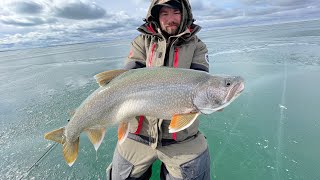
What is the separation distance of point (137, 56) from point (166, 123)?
1038mm

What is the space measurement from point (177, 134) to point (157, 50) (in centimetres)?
119

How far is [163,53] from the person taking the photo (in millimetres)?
3105

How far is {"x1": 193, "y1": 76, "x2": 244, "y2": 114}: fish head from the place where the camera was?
93.8 inches

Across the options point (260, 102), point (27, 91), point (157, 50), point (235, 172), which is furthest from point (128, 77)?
point (27, 91)

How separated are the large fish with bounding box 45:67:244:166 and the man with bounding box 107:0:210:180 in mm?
538

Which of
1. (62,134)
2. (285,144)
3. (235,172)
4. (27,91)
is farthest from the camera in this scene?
(27,91)

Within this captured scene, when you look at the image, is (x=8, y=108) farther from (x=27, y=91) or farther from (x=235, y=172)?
(x=235, y=172)

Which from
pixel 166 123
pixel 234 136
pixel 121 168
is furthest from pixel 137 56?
pixel 234 136

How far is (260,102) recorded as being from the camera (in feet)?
22.7

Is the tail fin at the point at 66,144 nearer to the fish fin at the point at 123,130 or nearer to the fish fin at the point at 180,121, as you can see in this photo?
the fish fin at the point at 123,130

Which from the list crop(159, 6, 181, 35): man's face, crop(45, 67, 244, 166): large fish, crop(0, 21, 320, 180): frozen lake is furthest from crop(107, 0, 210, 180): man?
crop(0, 21, 320, 180): frozen lake

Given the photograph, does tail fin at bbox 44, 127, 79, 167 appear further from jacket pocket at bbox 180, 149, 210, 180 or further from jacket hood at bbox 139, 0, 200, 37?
jacket hood at bbox 139, 0, 200, 37

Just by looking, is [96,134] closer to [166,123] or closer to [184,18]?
[166,123]

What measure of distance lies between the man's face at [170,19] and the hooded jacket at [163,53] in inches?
2.5
